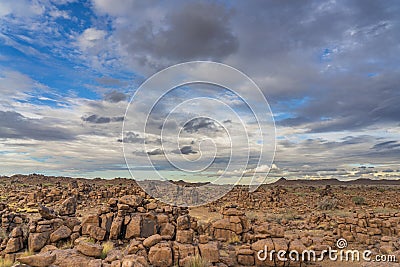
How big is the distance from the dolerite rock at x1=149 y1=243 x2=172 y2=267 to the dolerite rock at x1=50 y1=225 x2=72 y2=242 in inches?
227

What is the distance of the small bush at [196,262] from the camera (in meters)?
→ 12.0

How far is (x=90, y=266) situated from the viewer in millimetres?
10391

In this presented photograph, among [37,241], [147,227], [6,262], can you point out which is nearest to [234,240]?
[147,227]

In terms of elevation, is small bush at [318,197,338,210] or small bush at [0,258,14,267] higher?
small bush at [318,197,338,210]

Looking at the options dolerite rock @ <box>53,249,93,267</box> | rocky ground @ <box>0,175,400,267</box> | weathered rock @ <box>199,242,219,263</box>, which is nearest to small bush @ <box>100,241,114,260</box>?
rocky ground @ <box>0,175,400,267</box>

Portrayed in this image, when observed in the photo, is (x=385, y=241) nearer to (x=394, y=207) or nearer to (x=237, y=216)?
(x=237, y=216)

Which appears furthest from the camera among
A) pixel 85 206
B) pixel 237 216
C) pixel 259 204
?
pixel 259 204

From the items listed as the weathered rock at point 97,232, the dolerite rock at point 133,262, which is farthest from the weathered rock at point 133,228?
the dolerite rock at point 133,262

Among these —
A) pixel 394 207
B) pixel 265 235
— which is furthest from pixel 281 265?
pixel 394 207

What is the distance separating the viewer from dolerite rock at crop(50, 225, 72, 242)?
1580 cm

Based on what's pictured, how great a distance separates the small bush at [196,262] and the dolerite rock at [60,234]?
7.52 meters

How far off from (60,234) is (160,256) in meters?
6.36

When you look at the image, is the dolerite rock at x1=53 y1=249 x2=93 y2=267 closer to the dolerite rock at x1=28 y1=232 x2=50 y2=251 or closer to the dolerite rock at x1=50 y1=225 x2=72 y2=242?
the dolerite rock at x1=28 y1=232 x2=50 y2=251

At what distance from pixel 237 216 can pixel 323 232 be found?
24.0ft
